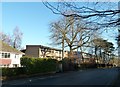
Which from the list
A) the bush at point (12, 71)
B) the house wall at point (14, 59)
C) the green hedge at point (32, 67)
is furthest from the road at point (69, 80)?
the house wall at point (14, 59)

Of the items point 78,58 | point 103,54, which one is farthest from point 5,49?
point 103,54

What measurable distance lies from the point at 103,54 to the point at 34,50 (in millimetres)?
38948

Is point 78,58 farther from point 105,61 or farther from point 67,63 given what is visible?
point 105,61

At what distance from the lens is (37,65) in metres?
53.9

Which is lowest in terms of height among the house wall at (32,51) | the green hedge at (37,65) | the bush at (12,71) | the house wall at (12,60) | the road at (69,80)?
the road at (69,80)

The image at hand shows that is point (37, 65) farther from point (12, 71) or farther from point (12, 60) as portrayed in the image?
point (12, 60)

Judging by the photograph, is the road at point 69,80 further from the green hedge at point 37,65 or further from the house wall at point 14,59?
the house wall at point 14,59

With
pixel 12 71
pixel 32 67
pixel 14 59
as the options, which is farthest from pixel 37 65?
pixel 14 59

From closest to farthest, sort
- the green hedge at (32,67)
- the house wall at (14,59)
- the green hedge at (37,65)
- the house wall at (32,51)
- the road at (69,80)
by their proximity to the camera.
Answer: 1. the road at (69,80)
2. the green hedge at (32,67)
3. the green hedge at (37,65)
4. the house wall at (14,59)
5. the house wall at (32,51)

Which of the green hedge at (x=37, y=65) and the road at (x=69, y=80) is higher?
the green hedge at (x=37, y=65)

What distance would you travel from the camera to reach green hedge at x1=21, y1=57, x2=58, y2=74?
2027 inches

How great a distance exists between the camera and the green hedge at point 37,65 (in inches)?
2027

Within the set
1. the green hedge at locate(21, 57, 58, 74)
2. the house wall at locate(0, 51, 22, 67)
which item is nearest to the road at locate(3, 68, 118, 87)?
the green hedge at locate(21, 57, 58, 74)

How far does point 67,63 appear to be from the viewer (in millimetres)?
72125
